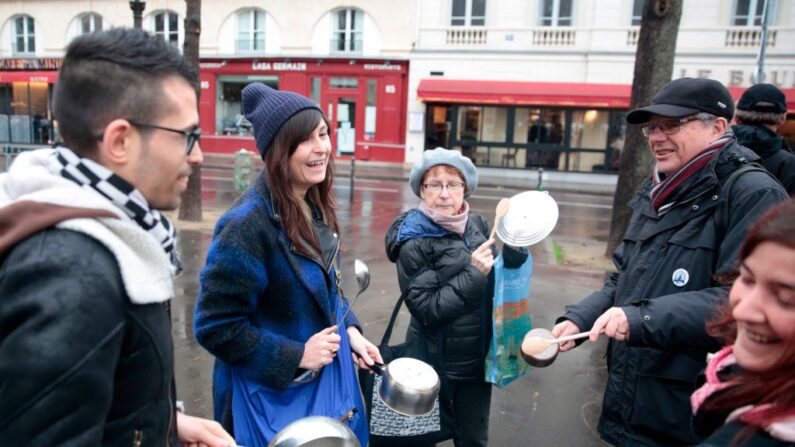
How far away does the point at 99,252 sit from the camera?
108 cm

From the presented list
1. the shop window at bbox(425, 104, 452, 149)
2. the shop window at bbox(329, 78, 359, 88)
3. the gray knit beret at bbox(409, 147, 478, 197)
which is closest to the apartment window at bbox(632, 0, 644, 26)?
the shop window at bbox(425, 104, 452, 149)

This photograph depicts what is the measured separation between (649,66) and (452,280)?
5.88m

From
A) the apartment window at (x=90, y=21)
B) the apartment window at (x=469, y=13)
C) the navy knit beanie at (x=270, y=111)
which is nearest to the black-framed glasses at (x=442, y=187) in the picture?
the navy knit beanie at (x=270, y=111)

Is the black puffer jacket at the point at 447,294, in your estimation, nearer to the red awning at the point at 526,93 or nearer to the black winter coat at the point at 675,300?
the black winter coat at the point at 675,300

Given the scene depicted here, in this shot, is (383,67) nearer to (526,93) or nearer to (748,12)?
(526,93)

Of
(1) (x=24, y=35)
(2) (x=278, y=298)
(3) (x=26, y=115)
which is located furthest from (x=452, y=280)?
(1) (x=24, y=35)

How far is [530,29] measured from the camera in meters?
20.0

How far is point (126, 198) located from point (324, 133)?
1203 millimetres

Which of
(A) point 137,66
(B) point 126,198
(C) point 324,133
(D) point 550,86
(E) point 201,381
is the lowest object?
(E) point 201,381

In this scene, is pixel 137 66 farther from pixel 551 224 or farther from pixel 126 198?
pixel 551 224

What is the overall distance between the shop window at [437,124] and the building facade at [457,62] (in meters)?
0.04

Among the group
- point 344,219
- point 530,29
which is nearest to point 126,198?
point 344,219

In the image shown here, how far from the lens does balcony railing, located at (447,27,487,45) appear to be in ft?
67.5

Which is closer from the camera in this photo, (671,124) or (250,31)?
(671,124)
